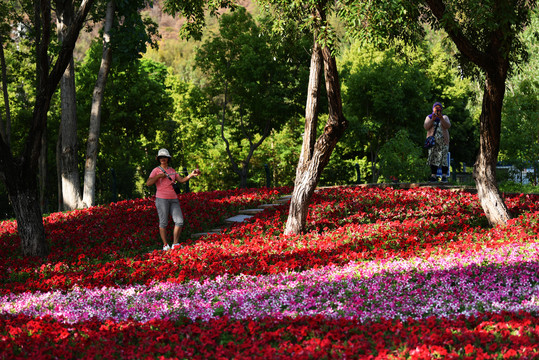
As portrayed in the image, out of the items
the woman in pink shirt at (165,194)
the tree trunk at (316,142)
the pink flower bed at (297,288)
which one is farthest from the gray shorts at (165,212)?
the tree trunk at (316,142)

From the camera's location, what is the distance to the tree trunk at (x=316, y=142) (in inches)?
419

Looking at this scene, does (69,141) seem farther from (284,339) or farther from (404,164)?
(284,339)

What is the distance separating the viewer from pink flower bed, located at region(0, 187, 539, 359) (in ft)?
15.6

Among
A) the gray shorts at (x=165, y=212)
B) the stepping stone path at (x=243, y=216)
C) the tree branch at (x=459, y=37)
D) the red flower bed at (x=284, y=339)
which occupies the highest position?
the tree branch at (x=459, y=37)

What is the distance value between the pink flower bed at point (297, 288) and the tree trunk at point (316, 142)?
561mm

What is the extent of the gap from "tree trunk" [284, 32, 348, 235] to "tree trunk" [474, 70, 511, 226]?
2834 millimetres

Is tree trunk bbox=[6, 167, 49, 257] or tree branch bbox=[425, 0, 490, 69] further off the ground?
tree branch bbox=[425, 0, 490, 69]

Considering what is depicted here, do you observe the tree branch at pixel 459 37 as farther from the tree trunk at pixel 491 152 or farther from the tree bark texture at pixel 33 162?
Answer: the tree bark texture at pixel 33 162

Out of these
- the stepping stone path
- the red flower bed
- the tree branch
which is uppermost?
the tree branch

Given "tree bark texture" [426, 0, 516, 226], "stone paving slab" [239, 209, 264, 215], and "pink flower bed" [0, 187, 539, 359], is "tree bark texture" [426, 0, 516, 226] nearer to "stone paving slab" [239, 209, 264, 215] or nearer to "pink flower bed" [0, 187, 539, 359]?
"pink flower bed" [0, 187, 539, 359]

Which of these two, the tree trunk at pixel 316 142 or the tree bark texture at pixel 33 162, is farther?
the tree trunk at pixel 316 142

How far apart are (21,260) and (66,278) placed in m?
2.22

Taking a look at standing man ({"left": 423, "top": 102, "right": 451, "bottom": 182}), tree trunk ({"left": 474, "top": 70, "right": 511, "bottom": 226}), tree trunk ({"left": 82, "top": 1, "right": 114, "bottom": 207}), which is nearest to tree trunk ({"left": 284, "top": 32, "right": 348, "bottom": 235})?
tree trunk ({"left": 474, "top": 70, "right": 511, "bottom": 226})

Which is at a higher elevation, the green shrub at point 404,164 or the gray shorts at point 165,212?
the green shrub at point 404,164
